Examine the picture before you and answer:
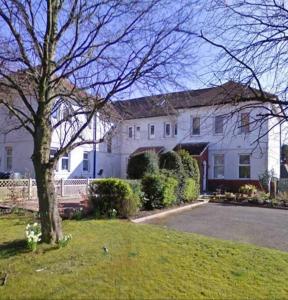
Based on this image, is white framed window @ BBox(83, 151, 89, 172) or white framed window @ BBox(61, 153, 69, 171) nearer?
white framed window @ BBox(61, 153, 69, 171)

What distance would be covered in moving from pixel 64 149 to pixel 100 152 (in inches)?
986

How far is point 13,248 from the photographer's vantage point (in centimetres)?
852

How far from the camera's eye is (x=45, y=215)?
8945 mm

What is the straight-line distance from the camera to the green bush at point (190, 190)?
717 inches

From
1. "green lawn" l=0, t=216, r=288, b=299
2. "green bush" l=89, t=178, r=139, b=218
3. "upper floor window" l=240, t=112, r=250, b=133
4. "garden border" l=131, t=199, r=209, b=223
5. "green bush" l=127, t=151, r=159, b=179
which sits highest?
"upper floor window" l=240, t=112, r=250, b=133

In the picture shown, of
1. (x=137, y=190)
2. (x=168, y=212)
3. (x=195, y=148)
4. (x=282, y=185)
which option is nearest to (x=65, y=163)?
(x=195, y=148)

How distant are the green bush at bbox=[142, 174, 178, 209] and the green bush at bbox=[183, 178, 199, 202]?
7.46 feet

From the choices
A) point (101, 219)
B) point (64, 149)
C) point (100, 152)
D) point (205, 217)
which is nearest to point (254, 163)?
point (100, 152)

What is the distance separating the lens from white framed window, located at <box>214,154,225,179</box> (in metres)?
30.1

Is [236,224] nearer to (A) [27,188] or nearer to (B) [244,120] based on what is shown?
(B) [244,120]

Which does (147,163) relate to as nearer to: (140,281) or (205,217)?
(205,217)

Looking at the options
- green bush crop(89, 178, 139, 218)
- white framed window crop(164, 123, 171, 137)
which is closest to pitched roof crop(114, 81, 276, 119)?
green bush crop(89, 178, 139, 218)

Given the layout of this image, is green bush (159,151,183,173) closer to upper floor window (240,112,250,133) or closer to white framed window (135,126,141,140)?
upper floor window (240,112,250,133)

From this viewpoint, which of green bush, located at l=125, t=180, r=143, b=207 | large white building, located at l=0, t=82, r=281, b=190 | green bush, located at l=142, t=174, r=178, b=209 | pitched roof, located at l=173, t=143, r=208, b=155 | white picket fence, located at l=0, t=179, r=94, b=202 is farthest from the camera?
pitched roof, located at l=173, t=143, r=208, b=155
